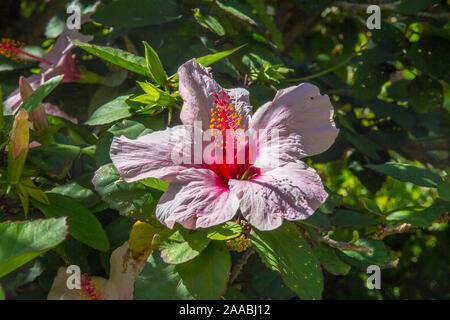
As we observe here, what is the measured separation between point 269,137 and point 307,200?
0.55 ft

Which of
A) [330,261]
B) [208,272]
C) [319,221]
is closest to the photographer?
[208,272]

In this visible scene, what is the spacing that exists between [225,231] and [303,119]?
Result: 26 cm

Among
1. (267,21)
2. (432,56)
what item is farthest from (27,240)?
(432,56)

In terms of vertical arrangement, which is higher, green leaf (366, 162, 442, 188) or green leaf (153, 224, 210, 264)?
green leaf (366, 162, 442, 188)

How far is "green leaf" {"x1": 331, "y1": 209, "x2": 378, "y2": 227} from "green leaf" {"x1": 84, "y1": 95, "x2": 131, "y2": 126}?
23.8 inches

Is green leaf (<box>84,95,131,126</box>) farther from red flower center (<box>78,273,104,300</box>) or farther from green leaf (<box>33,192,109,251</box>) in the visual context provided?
red flower center (<box>78,273,104,300</box>)

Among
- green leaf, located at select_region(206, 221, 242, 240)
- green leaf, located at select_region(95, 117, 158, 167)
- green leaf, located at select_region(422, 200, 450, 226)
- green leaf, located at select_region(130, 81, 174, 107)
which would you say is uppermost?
green leaf, located at select_region(130, 81, 174, 107)

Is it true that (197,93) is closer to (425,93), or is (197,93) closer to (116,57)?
(116,57)

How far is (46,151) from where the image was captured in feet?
3.60

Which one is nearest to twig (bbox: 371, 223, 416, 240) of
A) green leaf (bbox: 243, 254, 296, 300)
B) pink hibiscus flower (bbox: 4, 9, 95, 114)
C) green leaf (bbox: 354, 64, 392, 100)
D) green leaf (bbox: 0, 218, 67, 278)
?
green leaf (bbox: 243, 254, 296, 300)

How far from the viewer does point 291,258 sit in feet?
3.10

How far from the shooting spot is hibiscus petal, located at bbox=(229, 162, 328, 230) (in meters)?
0.84

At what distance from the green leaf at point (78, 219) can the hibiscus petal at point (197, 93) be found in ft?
0.92

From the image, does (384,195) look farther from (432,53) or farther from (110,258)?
(110,258)
